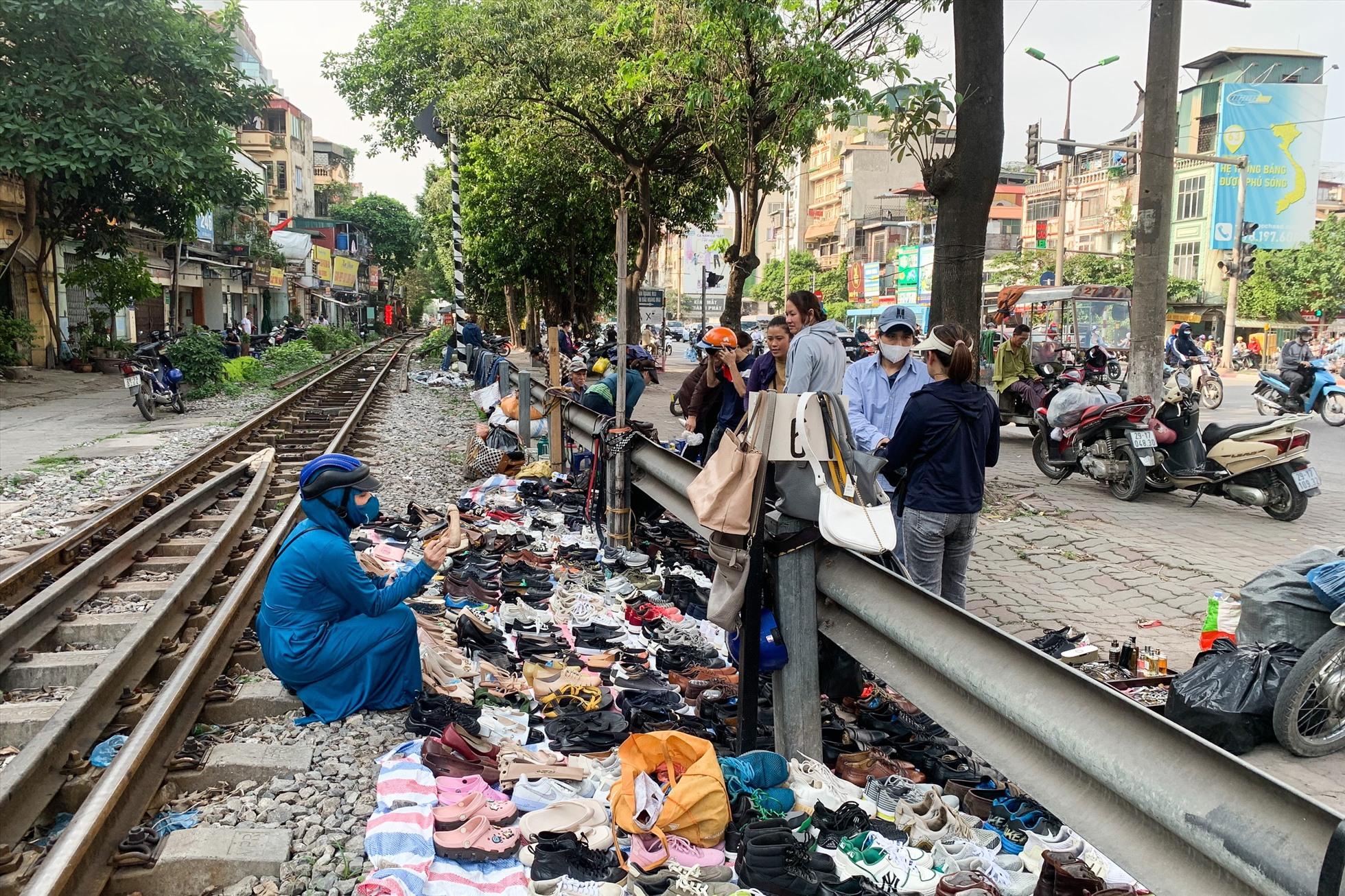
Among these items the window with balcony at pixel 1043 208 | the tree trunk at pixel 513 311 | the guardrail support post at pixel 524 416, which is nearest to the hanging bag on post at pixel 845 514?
the guardrail support post at pixel 524 416

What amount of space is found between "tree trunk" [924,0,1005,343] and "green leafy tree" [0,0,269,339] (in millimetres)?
15937

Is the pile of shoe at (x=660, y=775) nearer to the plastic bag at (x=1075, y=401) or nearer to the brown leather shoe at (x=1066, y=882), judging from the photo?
the brown leather shoe at (x=1066, y=882)

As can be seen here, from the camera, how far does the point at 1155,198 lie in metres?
10.9

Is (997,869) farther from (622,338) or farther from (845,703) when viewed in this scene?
(622,338)

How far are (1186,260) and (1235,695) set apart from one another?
6187 centimetres

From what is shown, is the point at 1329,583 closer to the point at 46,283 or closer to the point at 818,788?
the point at 818,788

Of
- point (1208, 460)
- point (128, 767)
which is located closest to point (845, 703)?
point (128, 767)

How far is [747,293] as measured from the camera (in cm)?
10750

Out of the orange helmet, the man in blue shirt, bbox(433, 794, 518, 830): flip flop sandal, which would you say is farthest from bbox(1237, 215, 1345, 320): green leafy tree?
bbox(433, 794, 518, 830): flip flop sandal

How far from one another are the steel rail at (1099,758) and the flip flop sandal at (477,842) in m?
1.38

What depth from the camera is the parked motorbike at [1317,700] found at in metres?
4.10

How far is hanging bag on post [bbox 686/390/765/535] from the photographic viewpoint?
11.7 feet

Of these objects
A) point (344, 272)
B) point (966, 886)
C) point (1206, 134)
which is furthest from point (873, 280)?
point (966, 886)

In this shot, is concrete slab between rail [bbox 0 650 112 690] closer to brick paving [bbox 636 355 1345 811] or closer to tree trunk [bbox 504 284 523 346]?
brick paving [bbox 636 355 1345 811]
